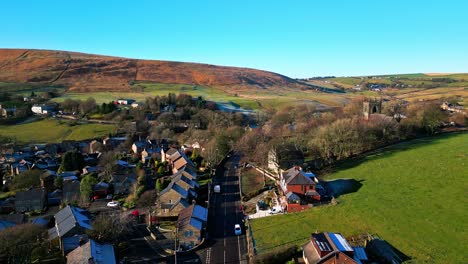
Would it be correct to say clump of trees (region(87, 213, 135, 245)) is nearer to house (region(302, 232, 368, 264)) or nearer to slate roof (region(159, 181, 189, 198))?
slate roof (region(159, 181, 189, 198))

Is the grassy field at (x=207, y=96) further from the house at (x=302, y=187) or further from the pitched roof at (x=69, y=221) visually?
the pitched roof at (x=69, y=221)

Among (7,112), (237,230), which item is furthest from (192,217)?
(7,112)

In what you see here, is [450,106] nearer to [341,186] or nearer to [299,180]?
[341,186]

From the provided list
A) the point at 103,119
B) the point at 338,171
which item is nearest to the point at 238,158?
the point at 338,171

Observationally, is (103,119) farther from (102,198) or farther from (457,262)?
(457,262)

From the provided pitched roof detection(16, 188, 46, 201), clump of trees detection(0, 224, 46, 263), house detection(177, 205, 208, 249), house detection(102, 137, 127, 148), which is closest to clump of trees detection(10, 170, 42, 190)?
pitched roof detection(16, 188, 46, 201)

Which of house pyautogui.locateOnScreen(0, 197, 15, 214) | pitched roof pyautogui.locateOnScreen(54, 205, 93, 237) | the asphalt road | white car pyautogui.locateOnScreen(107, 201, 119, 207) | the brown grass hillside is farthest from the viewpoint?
the brown grass hillside
